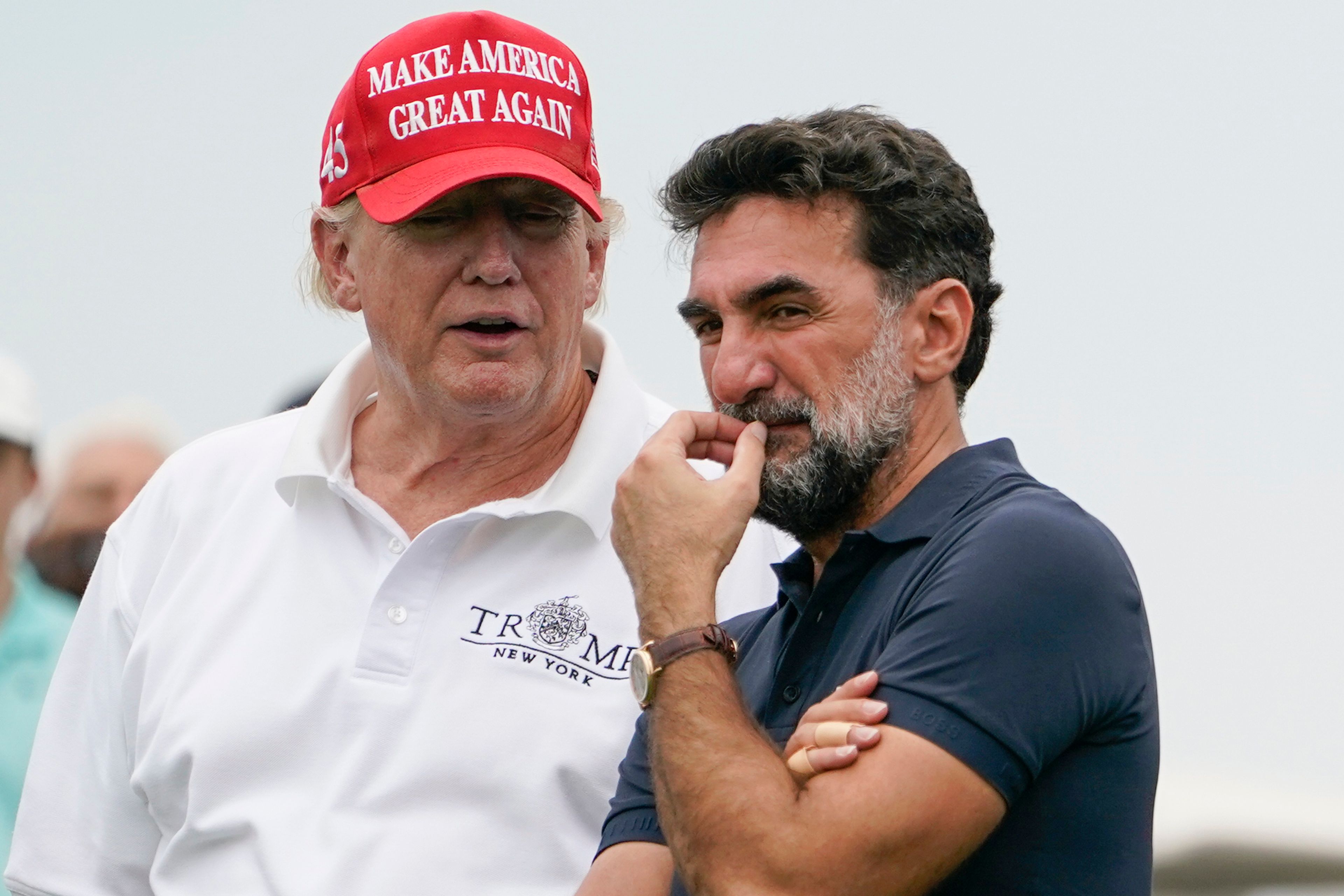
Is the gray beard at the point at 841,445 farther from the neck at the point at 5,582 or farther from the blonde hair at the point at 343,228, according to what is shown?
the neck at the point at 5,582

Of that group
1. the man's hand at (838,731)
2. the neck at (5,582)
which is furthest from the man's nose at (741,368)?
the neck at (5,582)

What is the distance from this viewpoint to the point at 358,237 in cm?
321

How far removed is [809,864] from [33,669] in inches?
99.9

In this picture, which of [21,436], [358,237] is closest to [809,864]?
[358,237]

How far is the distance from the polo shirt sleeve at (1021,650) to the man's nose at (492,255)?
105cm

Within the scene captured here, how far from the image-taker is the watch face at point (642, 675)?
92.2 inches

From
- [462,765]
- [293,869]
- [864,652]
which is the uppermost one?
[864,652]

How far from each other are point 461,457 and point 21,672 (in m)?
1.49

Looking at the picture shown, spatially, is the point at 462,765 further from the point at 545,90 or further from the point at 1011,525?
the point at 545,90

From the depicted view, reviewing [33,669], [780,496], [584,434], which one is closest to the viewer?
[780,496]

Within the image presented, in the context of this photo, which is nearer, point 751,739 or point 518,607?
point 751,739

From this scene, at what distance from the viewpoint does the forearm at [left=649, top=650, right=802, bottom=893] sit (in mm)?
2107

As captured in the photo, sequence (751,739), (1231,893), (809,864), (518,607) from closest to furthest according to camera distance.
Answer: (809,864)
(751,739)
(518,607)
(1231,893)

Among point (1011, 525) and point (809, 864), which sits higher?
point (1011, 525)
